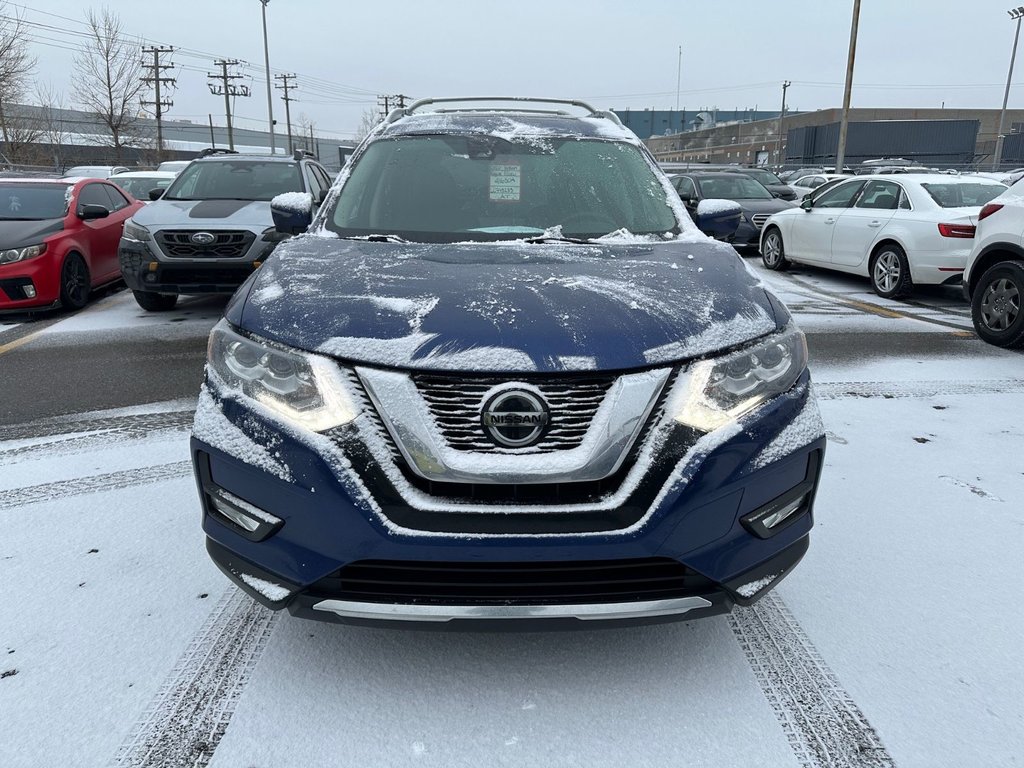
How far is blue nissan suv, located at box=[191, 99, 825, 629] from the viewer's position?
1881mm

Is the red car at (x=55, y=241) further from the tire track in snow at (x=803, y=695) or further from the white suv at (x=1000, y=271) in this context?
the white suv at (x=1000, y=271)

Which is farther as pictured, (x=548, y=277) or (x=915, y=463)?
(x=915, y=463)

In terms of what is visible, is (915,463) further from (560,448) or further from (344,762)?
(344,762)

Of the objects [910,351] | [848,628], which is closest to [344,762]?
[848,628]

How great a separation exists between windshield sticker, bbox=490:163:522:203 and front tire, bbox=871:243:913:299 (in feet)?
24.3

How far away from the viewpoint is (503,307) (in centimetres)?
211

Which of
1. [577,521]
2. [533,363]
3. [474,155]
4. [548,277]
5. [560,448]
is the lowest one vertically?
[577,521]

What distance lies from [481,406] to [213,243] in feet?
21.2

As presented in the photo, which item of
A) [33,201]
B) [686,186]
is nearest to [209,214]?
[33,201]

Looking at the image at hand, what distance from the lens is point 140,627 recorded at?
2.45 meters

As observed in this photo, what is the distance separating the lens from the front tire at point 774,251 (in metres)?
12.0

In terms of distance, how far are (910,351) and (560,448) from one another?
5.94 m

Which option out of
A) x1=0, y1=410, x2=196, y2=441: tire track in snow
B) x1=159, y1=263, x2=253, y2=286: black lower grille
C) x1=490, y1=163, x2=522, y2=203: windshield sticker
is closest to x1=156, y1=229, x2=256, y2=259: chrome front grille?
x1=159, y1=263, x2=253, y2=286: black lower grille

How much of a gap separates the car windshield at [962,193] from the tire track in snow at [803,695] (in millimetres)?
8133
